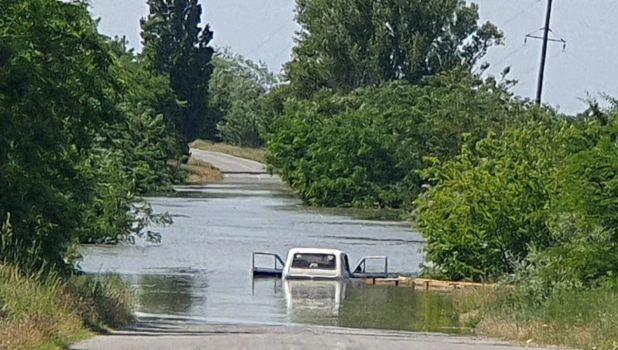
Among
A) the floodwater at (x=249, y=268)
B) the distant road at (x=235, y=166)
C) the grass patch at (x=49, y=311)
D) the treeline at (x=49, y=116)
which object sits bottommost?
the distant road at (x=235, y=166)

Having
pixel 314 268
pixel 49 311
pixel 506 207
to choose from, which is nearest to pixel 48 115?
pixel 49 311

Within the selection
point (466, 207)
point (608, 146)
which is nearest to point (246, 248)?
point (466, 207)

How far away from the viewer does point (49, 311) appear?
15172 millimetres

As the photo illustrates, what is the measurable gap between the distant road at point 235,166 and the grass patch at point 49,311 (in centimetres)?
9334

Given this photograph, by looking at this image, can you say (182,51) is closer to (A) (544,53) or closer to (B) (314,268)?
(A) (544,53)

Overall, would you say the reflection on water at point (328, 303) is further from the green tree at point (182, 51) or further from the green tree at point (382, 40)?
the green tree at point (182, 51)

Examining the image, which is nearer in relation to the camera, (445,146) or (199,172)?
(445,146)

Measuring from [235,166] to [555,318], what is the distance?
103 m

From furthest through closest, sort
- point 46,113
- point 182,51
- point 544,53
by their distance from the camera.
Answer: point 182,51 < point 544,53 < point 46,113

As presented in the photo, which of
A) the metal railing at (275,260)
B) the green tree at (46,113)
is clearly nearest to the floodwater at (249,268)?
the metal railing at (275,260)

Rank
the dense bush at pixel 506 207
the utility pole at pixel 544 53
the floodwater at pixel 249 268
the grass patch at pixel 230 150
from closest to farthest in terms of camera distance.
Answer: the dense bush at pixel 506 207, the floodwater at pixel 249 268, the utility pole at pixel 544 53, the grass patch at pixel 230 150

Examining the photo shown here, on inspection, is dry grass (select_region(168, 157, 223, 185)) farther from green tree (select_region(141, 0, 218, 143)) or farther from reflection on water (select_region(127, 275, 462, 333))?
reflection on water (select_region(127, 275, 462, 333))

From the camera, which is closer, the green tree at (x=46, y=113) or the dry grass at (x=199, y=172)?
the green tree at (x=46, y=113)

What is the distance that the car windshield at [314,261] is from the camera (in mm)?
40906
